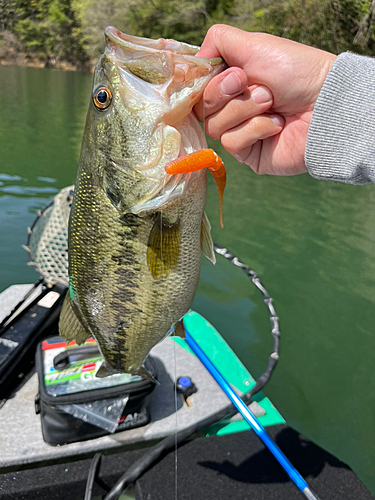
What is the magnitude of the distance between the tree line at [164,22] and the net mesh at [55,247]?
24916mm

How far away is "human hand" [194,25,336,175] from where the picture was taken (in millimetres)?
1484

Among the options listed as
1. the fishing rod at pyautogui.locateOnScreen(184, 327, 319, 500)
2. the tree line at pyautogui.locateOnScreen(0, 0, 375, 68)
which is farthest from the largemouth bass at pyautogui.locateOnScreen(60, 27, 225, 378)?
the tree line at pyautogui.locateOnScreen(0, 0, 375, 68)

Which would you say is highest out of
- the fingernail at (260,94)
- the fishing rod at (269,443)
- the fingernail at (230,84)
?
the fingernail at (230,84)

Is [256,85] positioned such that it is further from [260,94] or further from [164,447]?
[164,447]

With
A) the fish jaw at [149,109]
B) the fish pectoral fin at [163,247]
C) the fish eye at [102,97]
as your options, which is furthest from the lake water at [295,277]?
the fish eye at [102,97]

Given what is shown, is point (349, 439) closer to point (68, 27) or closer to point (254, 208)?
point (254, 208)

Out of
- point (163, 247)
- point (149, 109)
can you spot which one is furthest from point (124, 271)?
point (149, 109)

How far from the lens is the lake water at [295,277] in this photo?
4.03 meters

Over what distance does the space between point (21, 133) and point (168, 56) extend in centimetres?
1518

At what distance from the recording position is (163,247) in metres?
1.51

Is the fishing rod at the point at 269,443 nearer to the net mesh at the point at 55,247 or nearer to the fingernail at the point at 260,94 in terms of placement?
the net mesh at the point at 55,247

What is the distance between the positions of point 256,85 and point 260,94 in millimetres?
50

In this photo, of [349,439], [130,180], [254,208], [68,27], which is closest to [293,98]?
[130,180]

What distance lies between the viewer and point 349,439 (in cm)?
367
